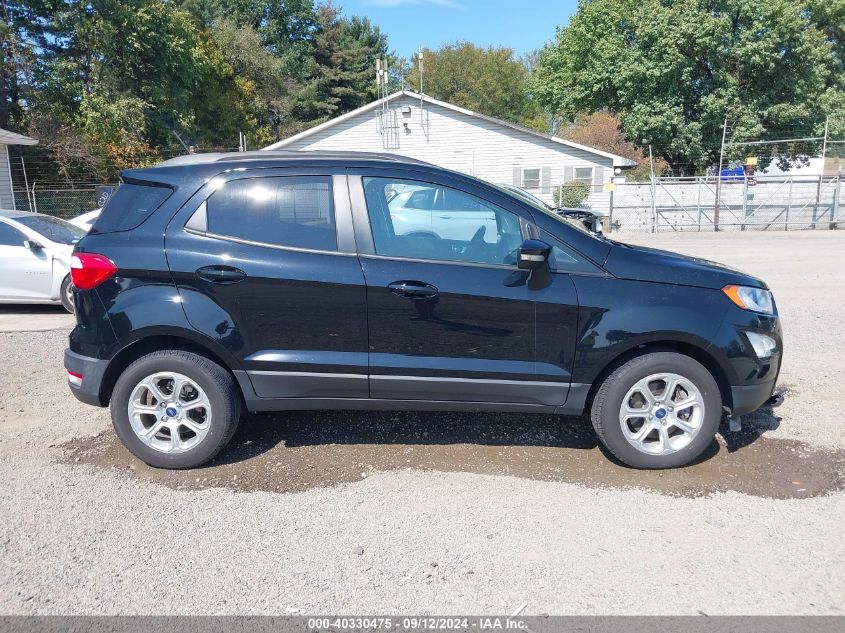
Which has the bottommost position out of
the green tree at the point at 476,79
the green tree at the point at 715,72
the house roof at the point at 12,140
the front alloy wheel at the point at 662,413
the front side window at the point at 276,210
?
the front alloy wheel at the point at 662,413

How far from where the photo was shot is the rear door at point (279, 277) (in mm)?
3979

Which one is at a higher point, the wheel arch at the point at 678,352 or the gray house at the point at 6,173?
the gray house at the point at 6,173

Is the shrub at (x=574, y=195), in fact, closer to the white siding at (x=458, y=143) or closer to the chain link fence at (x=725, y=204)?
the chain link fence at (x=725, y=204)

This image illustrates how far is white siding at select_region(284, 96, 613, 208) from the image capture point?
2942 centimetres

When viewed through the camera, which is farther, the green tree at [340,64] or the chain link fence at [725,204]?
the green tree at [340,64]

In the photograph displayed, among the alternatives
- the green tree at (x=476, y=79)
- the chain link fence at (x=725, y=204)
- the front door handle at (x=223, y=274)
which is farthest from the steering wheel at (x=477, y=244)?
the green tree at (x=476, y=79)

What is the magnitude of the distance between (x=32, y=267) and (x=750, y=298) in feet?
28.2

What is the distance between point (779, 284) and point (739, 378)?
8.22m

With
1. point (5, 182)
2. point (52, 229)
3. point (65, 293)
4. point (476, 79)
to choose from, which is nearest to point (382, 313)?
point (65, 293)

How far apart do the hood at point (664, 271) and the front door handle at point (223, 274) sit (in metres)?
2.18

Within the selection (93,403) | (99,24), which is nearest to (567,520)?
(93,403)

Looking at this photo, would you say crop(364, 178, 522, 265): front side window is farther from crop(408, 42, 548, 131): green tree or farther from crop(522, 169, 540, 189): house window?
crop(408, 42, 548, 131): green tree

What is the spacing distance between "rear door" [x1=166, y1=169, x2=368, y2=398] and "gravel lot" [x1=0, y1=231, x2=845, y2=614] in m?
0.69

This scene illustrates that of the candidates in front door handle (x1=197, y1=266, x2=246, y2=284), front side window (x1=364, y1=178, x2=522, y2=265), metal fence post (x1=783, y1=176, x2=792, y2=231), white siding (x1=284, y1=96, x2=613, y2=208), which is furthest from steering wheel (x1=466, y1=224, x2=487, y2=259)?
white siding (x1=284, y1=96, x2=613, y2=208)
